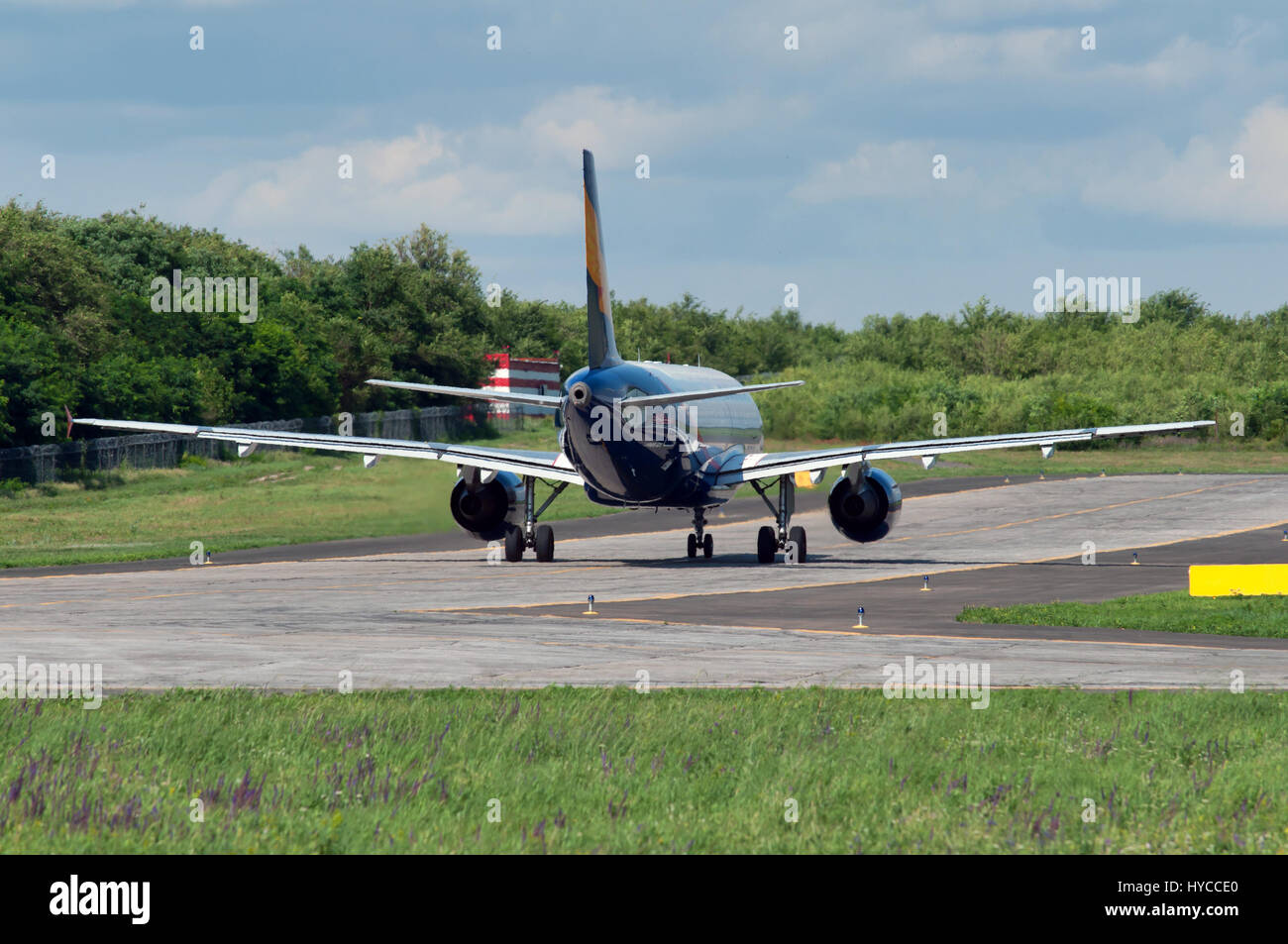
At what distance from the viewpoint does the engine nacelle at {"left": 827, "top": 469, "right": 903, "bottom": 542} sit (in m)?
50.8

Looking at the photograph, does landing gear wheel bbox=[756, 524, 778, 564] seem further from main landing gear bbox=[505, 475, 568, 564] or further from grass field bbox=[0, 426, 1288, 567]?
grass field bbox=[0, 426, 1288, 567]

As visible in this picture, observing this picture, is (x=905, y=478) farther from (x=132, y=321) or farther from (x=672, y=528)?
(x=132, y=321)

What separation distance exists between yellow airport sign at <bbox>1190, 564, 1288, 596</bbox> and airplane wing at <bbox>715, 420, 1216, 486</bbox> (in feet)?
24.7

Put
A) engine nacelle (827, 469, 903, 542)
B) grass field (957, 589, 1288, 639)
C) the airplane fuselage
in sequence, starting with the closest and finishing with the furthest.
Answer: grass field (957, 589, 1288, 639) → the airplane fuselage → engine nacelle (827, 469, 903, 542)

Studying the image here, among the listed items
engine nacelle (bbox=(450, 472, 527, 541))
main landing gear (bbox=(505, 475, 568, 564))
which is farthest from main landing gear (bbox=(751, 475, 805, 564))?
engine nacelle (bbox=(450, 472, 527, 541))

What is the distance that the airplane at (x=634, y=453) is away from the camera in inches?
1863

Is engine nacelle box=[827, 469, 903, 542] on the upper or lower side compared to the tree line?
lower

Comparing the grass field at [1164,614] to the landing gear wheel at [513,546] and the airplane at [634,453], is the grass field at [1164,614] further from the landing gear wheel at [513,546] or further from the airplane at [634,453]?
the landing gear wheel at [513,546]

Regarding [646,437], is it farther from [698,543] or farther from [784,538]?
[698,543]

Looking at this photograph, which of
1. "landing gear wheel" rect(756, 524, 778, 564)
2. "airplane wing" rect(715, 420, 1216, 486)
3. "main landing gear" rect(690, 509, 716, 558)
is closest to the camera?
"airplane wing" rect(715, 420, 1216, 486)

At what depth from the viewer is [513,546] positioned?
53.4 metres

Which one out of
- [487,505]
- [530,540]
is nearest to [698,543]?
[530,540]
